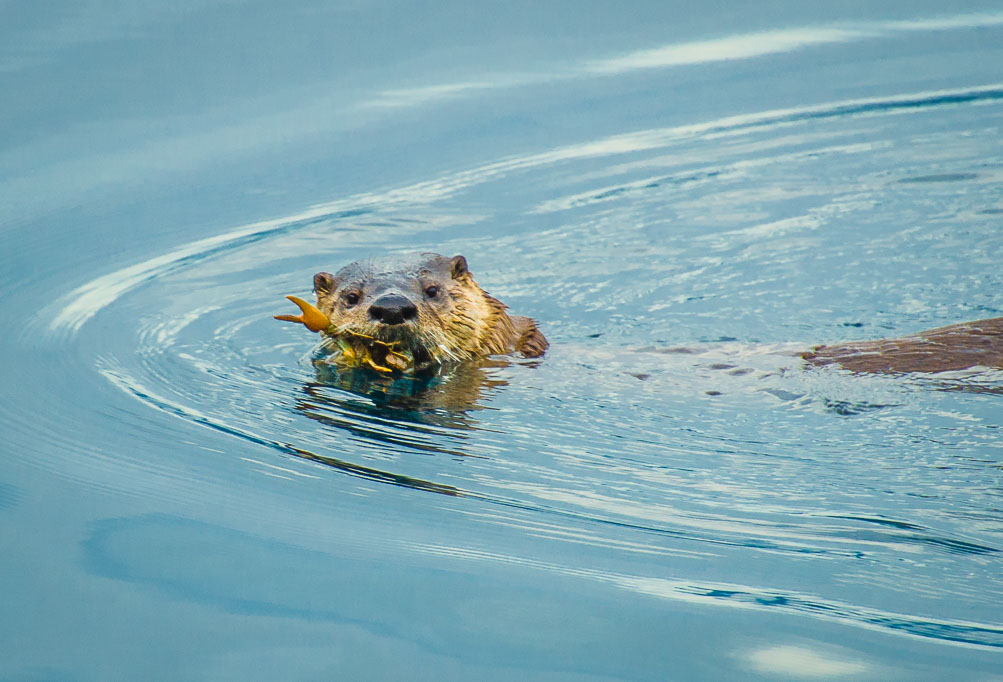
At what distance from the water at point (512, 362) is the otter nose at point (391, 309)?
1.10 feet

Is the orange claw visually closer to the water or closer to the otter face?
the otter face

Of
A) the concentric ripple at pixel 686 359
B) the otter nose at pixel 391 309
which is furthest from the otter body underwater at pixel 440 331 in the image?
the concentric ripple at pixel 686 359

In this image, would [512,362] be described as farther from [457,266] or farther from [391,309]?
[391,309]

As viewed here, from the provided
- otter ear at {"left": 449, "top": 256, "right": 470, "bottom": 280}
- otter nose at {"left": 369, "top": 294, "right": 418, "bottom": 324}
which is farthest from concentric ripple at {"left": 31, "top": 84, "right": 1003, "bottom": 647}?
otter ear at {"left": 449, "top": 256, "right": 470, "bottom": 280}

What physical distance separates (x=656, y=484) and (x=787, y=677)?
3.88ft

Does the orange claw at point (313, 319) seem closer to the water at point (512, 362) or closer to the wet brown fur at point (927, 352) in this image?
the water at point (512, 362)

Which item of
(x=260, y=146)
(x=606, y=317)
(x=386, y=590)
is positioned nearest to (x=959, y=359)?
(x=606, y=317)

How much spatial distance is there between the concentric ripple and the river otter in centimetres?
17

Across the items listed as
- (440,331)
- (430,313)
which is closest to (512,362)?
(440,331)

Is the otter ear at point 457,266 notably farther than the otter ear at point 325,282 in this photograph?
Yes

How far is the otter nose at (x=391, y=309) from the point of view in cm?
473

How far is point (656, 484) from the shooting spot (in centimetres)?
390

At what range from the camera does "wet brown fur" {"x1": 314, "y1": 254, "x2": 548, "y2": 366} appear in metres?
5.07

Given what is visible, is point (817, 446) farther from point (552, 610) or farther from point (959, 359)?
point (552, 610)
